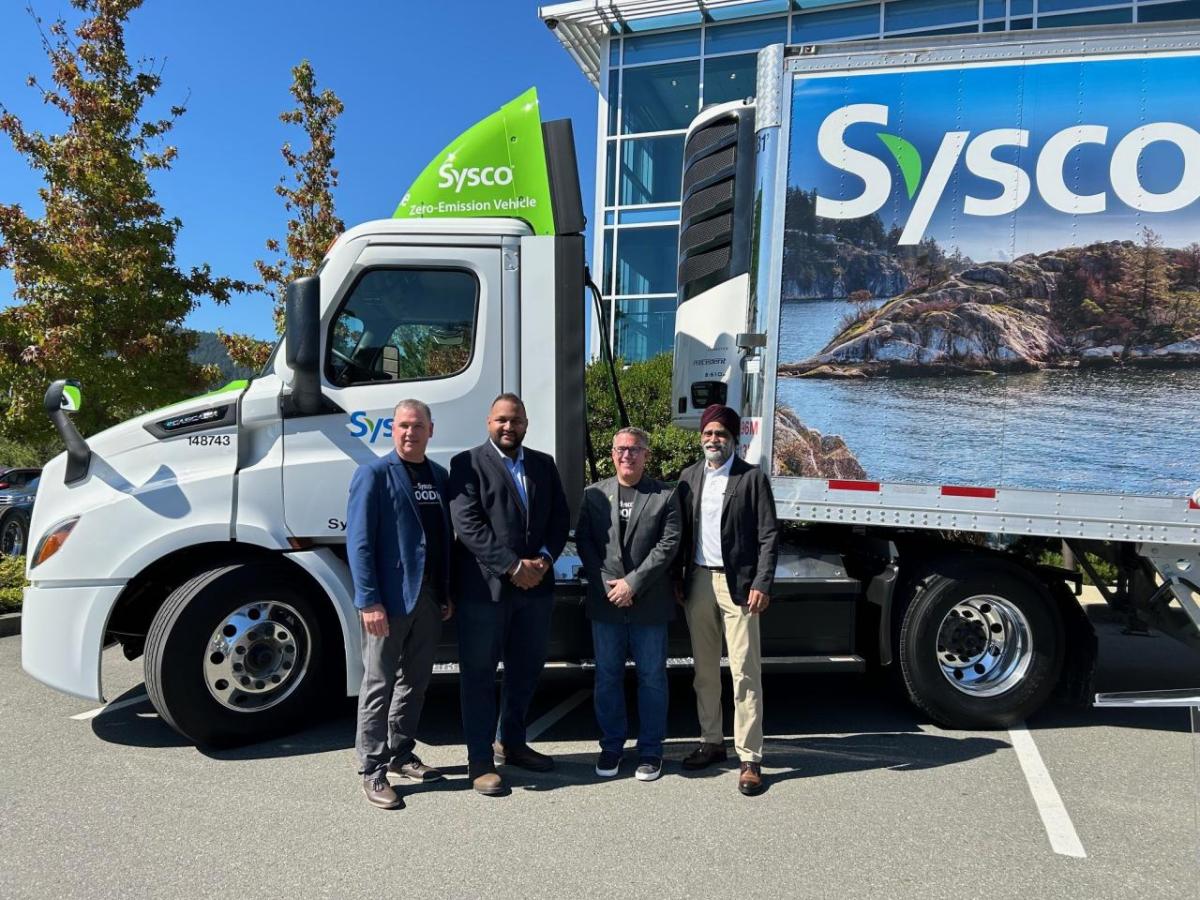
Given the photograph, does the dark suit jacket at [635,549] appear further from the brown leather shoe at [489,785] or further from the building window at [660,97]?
the building window at [660,97]

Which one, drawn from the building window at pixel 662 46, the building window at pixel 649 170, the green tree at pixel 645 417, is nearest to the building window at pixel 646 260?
the building window at pixel 649 170

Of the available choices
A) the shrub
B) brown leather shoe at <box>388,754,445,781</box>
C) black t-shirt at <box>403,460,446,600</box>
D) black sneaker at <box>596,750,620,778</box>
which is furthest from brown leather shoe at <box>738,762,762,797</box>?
the shrub

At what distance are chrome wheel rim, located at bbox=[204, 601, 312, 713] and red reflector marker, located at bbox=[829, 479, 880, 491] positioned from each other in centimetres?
291

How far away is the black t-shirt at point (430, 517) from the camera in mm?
3875

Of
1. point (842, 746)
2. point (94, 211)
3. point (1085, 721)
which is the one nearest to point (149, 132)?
point (94, 211)

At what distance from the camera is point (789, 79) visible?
4.48 meters

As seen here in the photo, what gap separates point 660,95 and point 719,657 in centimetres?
1494

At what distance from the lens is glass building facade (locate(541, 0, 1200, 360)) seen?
15188 mm

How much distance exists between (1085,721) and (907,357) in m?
2.65

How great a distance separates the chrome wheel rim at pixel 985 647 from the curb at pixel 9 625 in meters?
7.37

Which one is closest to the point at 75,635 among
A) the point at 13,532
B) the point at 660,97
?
the point at 13,532

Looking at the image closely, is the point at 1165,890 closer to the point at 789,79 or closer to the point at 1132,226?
the point at 1132,226

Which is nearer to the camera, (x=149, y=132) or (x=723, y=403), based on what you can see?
(x=723, y=403)

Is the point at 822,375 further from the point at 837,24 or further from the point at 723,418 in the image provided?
the point at 837,24
